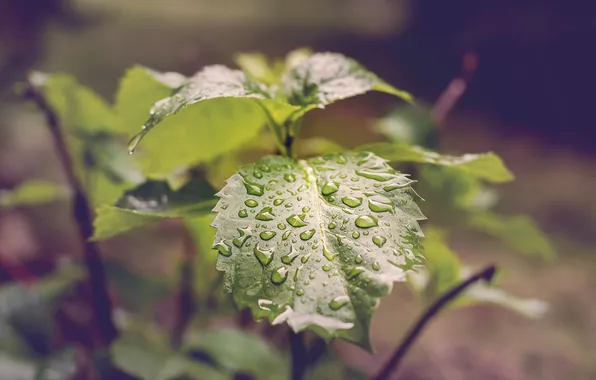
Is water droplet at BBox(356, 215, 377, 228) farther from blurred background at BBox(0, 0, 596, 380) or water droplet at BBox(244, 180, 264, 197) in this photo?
blurred background at BBox(0, 0, 596, 380)

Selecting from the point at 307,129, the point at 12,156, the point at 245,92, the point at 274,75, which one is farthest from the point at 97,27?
the point at 245,92

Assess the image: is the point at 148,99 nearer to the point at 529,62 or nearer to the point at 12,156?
the point at 12,156

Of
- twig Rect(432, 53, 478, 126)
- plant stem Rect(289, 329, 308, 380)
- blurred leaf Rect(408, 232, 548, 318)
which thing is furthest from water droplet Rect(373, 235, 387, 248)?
twig Rect(432, 53, 478, 126)

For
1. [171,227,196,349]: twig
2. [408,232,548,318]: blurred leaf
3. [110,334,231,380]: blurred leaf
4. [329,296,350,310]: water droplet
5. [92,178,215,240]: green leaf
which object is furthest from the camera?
[171,227,196,349]: twig

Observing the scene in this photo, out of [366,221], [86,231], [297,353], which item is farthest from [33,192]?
[366,221]

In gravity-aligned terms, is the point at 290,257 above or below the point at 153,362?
above

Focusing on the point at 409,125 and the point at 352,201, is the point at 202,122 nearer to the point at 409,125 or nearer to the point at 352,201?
the point at 352,201
